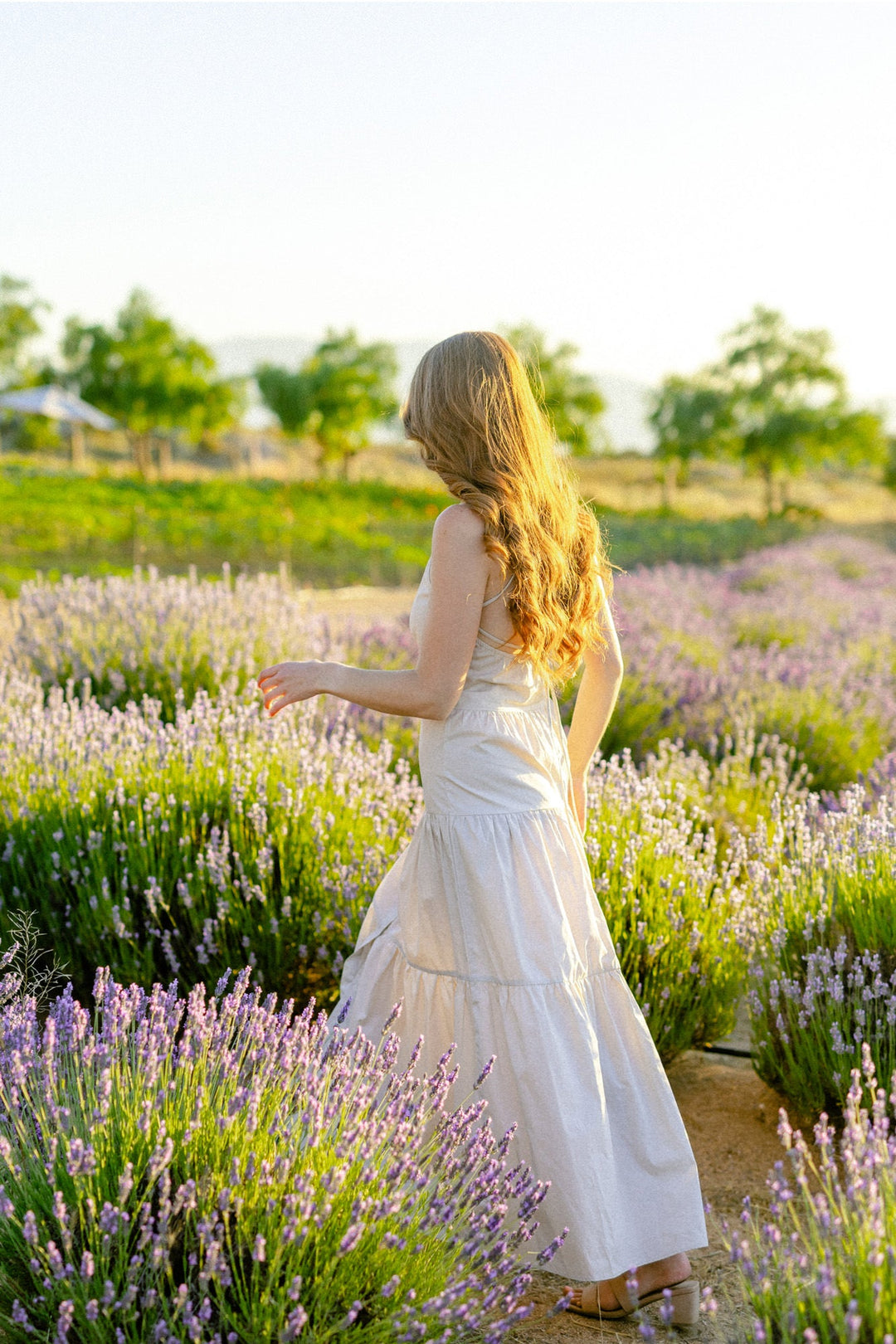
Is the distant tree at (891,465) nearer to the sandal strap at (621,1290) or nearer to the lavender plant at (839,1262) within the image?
the sandal strap at (621,1290)

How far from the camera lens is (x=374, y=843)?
134 inches

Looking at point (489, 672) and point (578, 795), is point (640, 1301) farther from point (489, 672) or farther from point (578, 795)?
point (489, 672)

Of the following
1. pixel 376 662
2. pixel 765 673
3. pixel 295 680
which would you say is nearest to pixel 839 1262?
pixel 295 680

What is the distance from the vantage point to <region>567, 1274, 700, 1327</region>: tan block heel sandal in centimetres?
215

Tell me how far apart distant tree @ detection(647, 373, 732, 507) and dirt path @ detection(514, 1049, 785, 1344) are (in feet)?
131

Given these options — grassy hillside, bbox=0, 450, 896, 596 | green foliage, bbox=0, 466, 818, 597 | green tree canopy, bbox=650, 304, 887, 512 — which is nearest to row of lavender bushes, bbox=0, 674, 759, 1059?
grassy hillside, bbox=0, 450, 896, 596

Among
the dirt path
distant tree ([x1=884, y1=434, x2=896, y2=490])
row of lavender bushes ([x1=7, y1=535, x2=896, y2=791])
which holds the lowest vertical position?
the dirt path

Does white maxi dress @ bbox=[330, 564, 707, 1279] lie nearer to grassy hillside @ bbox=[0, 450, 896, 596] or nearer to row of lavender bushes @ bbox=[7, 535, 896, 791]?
row of lavender bushes @ bbox=[7, 535, 896, 791]

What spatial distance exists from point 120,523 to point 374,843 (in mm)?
17592

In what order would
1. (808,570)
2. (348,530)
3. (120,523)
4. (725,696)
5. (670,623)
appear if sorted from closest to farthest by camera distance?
(725,696) < (670,623) < (808,570) < (120,523) < (348,530)

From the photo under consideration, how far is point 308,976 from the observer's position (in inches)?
132

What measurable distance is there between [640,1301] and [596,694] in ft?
4.15

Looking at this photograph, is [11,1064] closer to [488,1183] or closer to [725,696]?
[488,1183]

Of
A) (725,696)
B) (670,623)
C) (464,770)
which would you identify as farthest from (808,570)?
(464,770)
